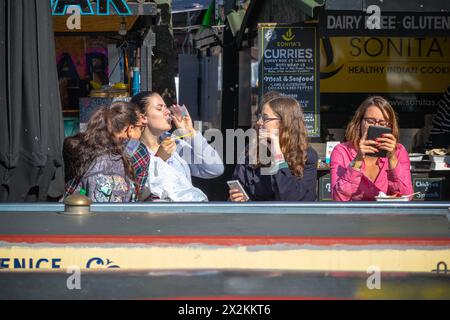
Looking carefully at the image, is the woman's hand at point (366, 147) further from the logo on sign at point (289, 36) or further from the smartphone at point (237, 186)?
the logo on sign at point (289, 36)

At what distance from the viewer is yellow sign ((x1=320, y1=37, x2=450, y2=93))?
9172mm

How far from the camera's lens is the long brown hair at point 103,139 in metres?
4.17

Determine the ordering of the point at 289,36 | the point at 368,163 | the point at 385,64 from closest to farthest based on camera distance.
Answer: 1. the point at 368,163
2. the point at 289,36
3. the point at 385,64

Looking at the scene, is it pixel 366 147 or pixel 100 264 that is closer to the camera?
pixel 100 264

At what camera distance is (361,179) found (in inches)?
177

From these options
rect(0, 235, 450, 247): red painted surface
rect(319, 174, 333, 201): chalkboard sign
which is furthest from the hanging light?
rect(0, 235, 450, 247): red painted surface

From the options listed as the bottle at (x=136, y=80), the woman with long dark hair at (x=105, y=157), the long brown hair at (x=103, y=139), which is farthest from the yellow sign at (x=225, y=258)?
the bottle at (x=136, y=80)

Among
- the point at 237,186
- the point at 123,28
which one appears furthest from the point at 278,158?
the point at 123,28

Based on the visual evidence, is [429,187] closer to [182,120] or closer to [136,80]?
[136,80]

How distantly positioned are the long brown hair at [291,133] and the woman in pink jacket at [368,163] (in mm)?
274

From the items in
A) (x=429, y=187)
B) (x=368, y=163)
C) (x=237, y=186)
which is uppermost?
(x=368, y=163)

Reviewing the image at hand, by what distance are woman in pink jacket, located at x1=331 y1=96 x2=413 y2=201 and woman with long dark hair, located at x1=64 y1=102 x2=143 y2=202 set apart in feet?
4.16

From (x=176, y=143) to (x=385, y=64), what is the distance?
15.9 ft

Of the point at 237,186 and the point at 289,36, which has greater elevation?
the point at 289,36
